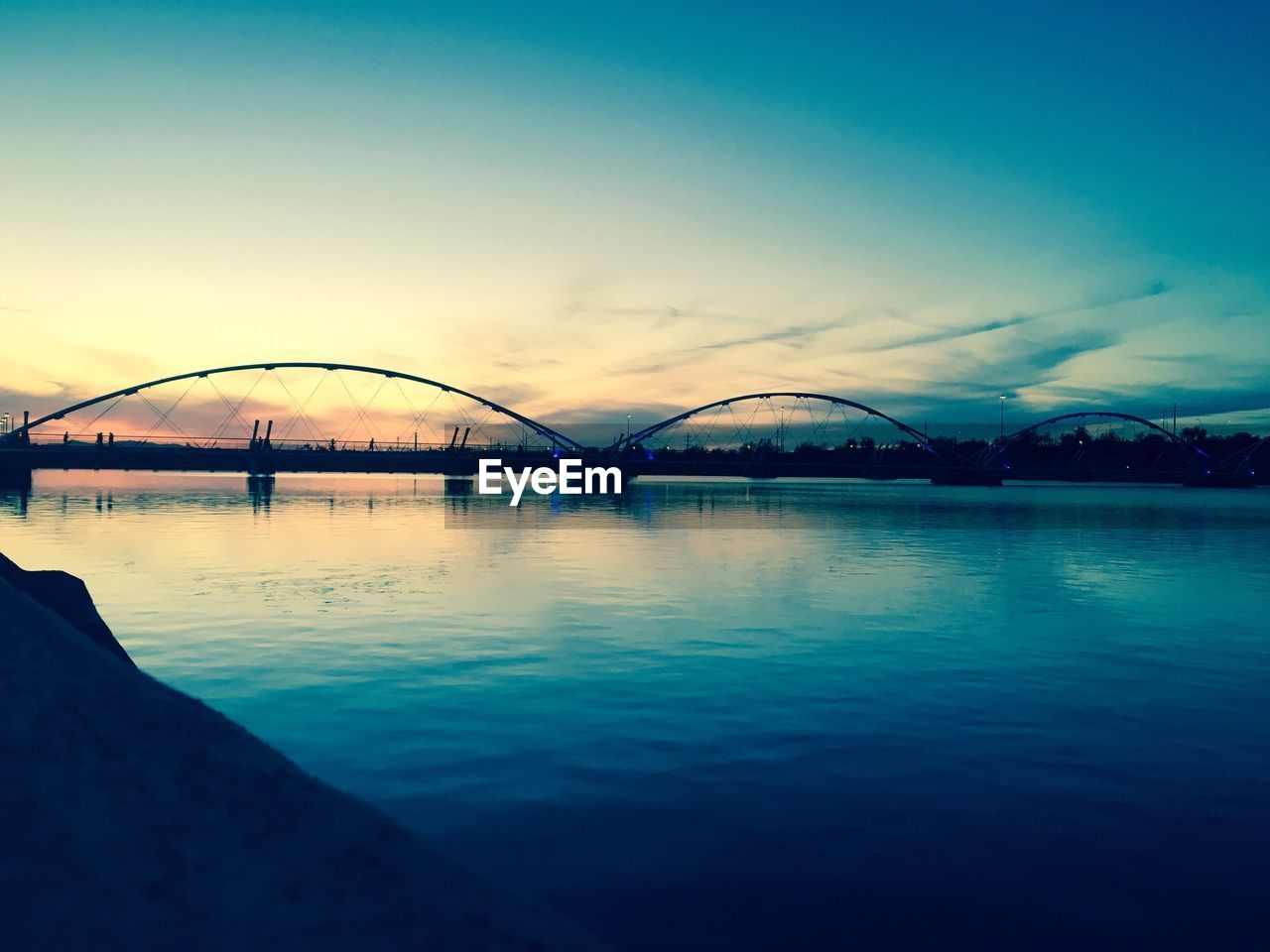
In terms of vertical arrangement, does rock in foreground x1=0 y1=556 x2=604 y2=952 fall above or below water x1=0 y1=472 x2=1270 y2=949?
above

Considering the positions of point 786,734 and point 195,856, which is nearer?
point 195,856

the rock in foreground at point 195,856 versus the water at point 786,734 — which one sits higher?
the rock in foreground at point 195,856

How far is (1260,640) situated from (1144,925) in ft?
54.3

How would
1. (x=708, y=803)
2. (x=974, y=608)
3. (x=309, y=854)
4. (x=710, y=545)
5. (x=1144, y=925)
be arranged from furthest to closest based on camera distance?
(x=710, y=545)
(x=974, y=608)
(x=708, y=803)
(x=1144, y=925)
(x=309, y=854)

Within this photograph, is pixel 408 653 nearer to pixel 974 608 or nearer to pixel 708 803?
pixel 708 803

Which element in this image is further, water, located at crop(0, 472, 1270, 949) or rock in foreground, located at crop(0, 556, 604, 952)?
water, located at crop(0, 472, 1270, 949)

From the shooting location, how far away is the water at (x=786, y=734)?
7.32 m

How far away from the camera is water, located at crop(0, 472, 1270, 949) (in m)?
7.32

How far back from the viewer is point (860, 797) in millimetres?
9641

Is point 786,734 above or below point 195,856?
below

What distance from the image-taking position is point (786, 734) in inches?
477

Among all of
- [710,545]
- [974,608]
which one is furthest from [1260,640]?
[710,545]

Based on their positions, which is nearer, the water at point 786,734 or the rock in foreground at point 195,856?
the rock in foreground at point 195,856

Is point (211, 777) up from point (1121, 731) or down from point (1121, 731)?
up
